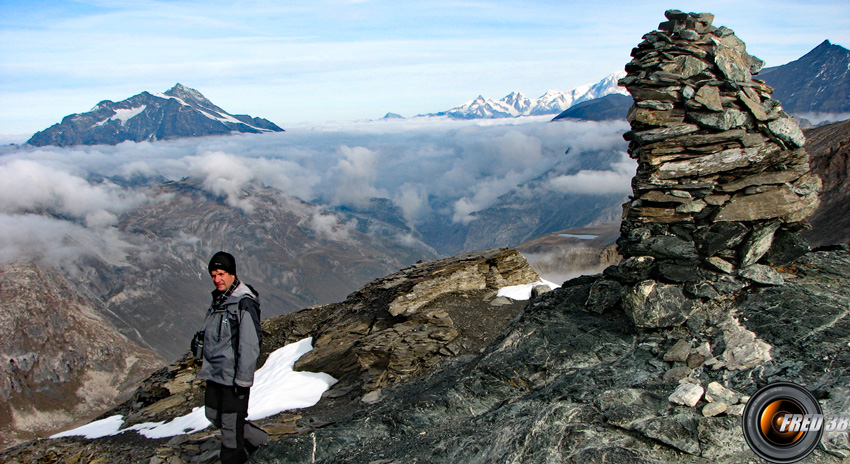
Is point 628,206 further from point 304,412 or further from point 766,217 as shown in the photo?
point 304,412

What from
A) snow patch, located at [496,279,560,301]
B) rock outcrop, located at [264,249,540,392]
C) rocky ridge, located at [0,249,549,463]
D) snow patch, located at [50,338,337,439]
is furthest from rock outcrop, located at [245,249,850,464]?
snow patch, located at [496,279,560,301]

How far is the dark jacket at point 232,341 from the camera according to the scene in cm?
1166

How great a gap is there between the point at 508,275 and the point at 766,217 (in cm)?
1701

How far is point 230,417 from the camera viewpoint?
12305 mm

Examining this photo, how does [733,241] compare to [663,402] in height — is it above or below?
above

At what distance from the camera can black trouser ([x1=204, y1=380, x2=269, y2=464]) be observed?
12.1m

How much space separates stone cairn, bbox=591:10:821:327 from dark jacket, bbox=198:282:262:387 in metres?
9.76

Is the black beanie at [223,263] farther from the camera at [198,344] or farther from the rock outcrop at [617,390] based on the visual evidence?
the rock outcrop at [617,390]

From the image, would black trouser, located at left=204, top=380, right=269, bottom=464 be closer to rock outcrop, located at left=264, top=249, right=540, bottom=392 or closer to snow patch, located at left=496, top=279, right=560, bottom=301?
rock outcrop, located at left=264, top=249, right=540, bottom=392

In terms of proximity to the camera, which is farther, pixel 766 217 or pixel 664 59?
pixel 664 59

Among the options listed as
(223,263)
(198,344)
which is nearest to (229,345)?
(198,344)

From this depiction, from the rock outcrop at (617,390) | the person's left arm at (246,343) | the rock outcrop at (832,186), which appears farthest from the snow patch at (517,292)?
the rock outcrop at (832,186)

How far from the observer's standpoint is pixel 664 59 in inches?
592

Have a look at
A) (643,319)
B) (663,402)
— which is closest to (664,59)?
(643,319)
